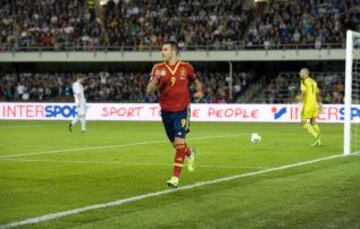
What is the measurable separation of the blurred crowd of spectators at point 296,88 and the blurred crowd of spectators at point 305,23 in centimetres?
209

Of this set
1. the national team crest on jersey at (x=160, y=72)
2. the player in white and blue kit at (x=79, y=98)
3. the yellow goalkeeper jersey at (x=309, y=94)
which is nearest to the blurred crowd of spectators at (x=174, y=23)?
the player in white and blue kit at (x=79, y=98)

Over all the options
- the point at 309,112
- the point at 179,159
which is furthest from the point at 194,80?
the point at 309,112

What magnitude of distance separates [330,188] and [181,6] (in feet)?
134

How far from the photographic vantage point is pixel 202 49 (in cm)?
4838

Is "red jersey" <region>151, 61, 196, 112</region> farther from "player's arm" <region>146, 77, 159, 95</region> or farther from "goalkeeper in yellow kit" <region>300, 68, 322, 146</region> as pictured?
"goalkeeper in yellow kit" <region>300, 68, 322, 146</region>

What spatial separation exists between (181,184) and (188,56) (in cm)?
3674

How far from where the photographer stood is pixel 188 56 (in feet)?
159

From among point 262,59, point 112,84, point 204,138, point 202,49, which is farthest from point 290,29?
point 204,138

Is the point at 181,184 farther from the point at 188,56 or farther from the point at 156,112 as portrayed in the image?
the point at 188,56

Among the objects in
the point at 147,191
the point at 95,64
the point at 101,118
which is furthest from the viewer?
the point at 95,64

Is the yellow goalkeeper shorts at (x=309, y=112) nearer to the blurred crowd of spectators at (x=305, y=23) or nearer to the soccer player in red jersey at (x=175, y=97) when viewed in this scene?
the soccer player in red jersey at (x=175, y=97)

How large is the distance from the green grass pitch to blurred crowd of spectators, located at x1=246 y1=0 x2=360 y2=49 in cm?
2483

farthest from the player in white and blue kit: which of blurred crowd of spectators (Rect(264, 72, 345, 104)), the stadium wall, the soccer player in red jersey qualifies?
the stadium wall

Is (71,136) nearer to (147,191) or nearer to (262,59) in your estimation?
(147,191)
